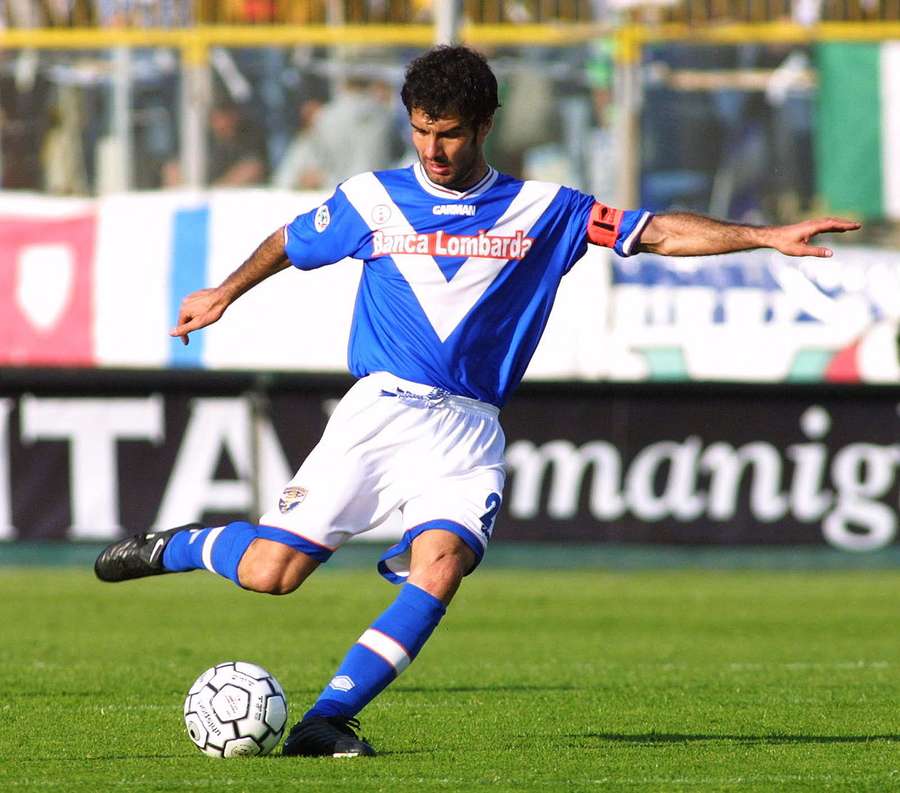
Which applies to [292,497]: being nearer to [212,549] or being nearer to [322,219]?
[212,549]

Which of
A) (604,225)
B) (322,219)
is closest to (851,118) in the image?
(604,225)

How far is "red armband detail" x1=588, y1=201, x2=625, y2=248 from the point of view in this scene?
671 centimetres

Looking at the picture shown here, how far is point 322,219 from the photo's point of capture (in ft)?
22.4

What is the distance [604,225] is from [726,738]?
1.97m

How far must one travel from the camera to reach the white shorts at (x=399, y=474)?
6.51 m

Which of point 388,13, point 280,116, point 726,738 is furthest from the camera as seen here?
point 388,13

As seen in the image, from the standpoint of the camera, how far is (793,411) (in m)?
16.0

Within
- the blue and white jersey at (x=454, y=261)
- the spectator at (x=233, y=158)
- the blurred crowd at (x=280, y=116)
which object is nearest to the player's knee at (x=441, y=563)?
the blue and white jersey at (x=454, y=261)

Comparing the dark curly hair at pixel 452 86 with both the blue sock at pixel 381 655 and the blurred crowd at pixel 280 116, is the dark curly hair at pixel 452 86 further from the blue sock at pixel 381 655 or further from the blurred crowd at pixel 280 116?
the blurred crowd at pixel 280 116

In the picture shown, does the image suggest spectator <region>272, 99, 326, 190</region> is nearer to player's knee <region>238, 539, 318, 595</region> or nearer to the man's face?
the man's face

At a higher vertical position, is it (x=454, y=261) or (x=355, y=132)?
(x=355, y=132)

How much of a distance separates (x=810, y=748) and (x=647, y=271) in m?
10.9

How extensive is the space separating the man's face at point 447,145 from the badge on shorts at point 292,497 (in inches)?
46.9

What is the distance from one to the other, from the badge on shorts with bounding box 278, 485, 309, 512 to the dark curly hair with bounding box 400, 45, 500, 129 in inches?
53.9
